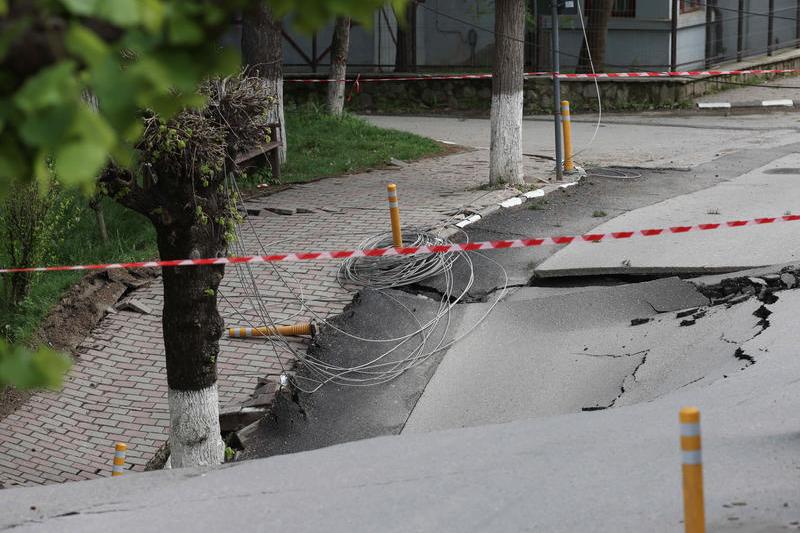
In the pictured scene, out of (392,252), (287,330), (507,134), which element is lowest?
(287,330)

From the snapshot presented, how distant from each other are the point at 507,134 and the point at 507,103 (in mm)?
390

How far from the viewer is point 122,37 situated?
2508mm

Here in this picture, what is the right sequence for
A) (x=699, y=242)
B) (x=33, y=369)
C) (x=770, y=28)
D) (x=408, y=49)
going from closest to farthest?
(x=33, y=369), (x=699, y=242), (x=408, y=49), (x=770, y=28)

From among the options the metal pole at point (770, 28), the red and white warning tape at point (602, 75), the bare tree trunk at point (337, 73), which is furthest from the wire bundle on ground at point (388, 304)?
the metal pole at point (770, 28)

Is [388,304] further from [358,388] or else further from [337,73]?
[337,73]

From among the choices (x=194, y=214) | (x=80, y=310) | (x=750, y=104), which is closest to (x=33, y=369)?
(x=194, y=214)

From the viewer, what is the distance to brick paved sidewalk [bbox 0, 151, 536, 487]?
789cm

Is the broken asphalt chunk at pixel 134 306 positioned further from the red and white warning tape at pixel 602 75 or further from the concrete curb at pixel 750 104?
the concrete curb at pixel 750 104

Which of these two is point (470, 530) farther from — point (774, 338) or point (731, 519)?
point (774, 338)

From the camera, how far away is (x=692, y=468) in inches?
138

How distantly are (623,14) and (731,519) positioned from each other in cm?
1941

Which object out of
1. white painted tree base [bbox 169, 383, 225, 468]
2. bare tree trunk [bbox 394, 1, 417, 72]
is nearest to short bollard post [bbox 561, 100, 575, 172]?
white painted tree base [bbox 169, 383, 225, 468]

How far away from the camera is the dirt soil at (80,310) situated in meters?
8.80

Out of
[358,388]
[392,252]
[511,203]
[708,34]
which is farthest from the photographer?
[708,34]
